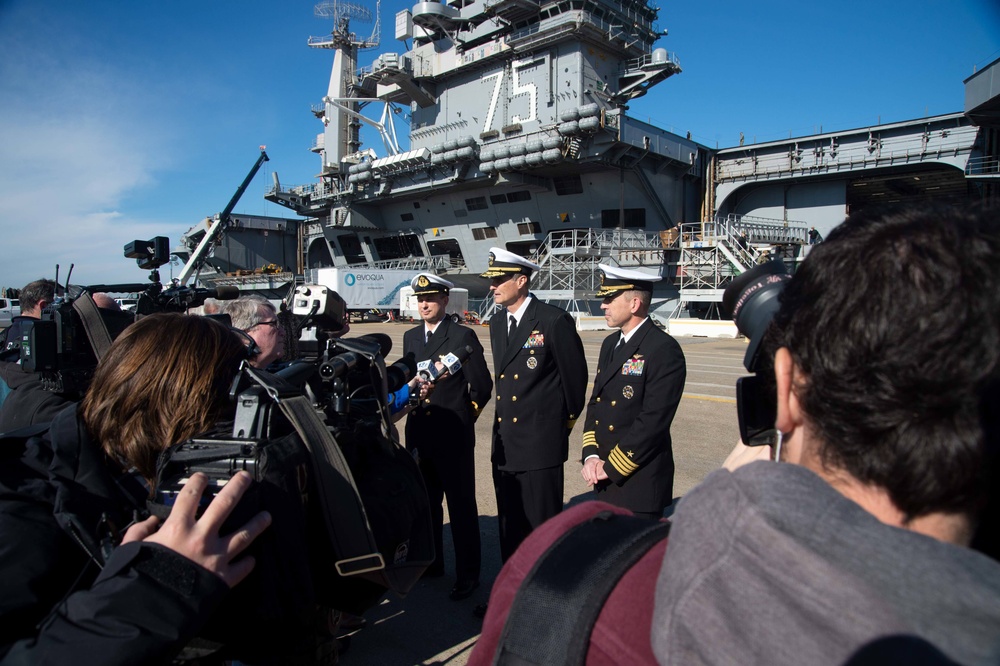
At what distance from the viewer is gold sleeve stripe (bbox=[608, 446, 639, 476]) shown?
3291 mm

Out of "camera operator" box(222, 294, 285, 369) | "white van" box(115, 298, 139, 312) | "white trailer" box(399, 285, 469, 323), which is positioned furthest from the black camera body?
"white trailer" box(399, 285, 469, 323)

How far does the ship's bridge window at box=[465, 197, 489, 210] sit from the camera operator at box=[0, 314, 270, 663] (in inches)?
1263

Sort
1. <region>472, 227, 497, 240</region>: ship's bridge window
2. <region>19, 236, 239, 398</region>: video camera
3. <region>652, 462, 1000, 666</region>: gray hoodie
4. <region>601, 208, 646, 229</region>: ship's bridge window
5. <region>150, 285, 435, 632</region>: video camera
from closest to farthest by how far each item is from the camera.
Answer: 1. <region>652, 462, 1000, 666</region>: gray hoodie
2. <region>150, 285, 435, 632</region>: video camera
3. <region>19, 236, 239, 398</region>: video camera
4. <region>601, 208, 646, 229</region>: ship's bridge window
5. <region>472, 227, 497, 240</region>: ship's bridge window

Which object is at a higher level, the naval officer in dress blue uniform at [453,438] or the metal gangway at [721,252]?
the metal gangway at [721,252]

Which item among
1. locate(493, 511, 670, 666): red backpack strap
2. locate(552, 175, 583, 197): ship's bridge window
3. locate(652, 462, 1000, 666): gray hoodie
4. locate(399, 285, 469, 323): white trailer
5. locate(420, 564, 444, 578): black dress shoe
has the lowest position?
locate(420, 564, 444, 578): black dress shoe

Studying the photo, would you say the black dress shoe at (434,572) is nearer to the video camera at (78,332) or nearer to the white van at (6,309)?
the video camera at (78,332)

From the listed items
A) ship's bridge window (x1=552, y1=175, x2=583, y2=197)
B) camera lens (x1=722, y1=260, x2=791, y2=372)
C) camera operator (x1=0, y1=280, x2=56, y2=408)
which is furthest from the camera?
ship's bridge window (x1=552, y1=175, x2=583, y2=197)

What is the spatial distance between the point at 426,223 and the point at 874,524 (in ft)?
Result: 121

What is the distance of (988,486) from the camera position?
0.74 metres

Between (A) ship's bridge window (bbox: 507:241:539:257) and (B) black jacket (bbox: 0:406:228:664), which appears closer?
(B) black jacket (bbox: 0:406:228:664)

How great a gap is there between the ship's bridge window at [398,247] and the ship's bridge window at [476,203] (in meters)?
6.54

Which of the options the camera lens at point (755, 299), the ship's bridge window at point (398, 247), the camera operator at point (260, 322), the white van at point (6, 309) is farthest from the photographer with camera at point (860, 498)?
the ship's bridge window at point (398, 247)

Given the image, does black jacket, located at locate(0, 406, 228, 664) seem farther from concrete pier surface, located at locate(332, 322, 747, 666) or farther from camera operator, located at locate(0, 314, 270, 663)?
concrete pier surface, located at locate(332, 322, 747, 666)

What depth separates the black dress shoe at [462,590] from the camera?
364 centimetres
